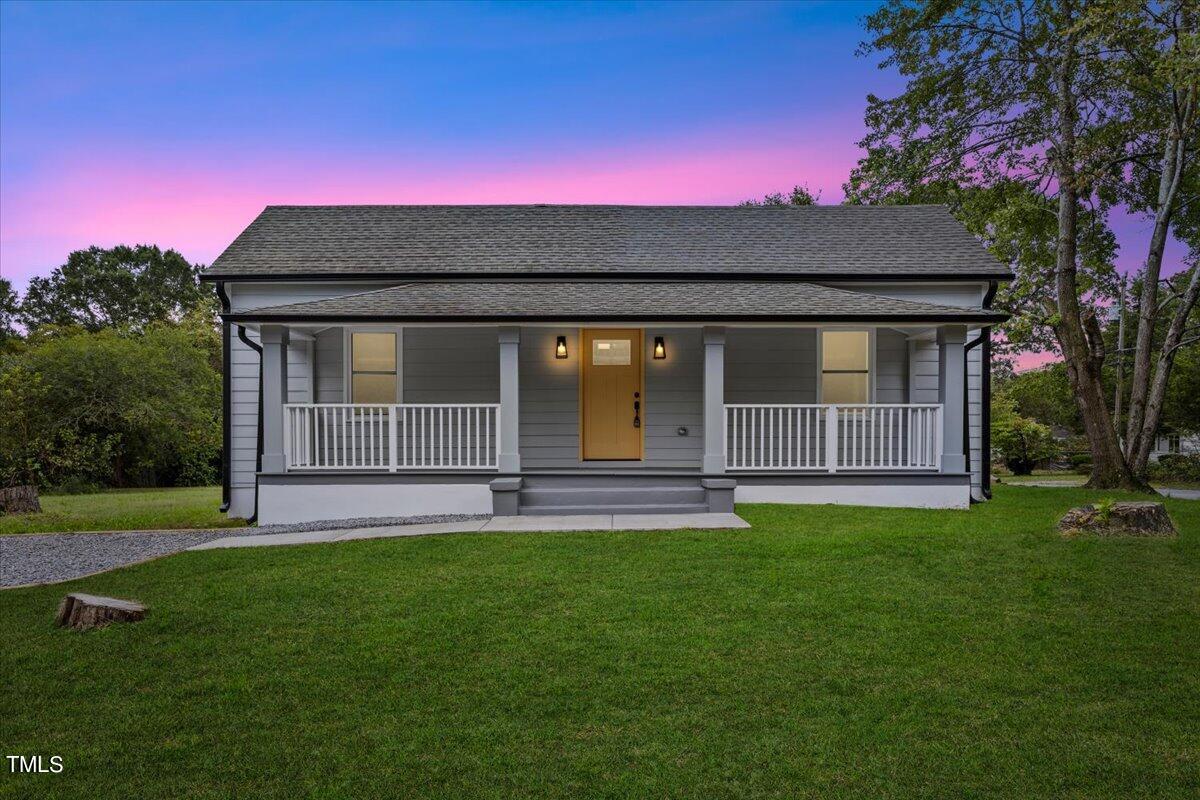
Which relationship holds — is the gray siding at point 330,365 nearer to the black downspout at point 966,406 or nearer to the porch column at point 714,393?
the porch column at point 714,393

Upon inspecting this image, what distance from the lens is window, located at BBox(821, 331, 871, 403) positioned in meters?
10.3

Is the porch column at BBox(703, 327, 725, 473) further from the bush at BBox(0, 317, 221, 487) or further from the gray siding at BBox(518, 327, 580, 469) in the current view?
the bush at BBox(0, 317, 221, 487)

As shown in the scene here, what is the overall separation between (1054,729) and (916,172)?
1566cm

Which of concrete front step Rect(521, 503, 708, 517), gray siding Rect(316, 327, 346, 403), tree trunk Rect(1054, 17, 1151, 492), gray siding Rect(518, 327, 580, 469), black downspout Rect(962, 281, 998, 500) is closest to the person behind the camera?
concrete front step Rect(521, 503, 708, 517)

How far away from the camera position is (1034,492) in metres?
11.2

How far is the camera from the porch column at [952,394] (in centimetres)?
899

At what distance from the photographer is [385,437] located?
9969 mm

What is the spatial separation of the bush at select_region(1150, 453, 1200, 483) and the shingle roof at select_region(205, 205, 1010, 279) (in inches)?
635

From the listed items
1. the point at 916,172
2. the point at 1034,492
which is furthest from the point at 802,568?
the point at 916,172

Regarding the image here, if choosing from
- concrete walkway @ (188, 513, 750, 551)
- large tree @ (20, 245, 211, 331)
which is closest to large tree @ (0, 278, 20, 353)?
large tree @ (20, 245, 211, 331)

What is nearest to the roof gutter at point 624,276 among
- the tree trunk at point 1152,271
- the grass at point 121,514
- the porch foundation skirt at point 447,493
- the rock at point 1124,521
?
the porch foundation skirt at point 447,493

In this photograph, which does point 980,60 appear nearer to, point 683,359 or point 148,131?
point 683,359

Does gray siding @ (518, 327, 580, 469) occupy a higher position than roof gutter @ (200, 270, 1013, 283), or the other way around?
roof gutter @ (200, 270, 1013, 283)

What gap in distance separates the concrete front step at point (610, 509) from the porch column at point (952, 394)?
3.76 m
